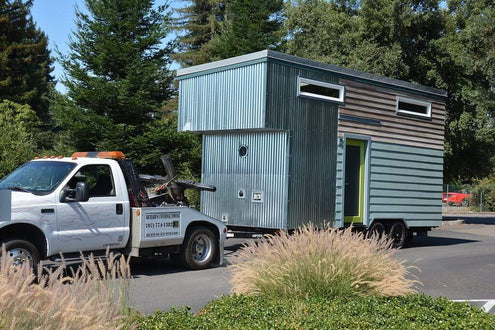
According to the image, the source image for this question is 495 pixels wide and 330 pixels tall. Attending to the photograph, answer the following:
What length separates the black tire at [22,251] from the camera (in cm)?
843

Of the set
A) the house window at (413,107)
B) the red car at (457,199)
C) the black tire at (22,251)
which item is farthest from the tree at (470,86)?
the black tire at (22,251)

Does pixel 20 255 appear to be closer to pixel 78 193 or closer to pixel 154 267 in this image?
pixel 78 193

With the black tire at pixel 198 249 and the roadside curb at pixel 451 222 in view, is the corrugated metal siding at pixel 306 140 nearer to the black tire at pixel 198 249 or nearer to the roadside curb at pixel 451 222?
the black tire at pixel 198 249

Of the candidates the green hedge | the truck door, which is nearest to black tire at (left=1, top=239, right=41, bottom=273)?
the truck door

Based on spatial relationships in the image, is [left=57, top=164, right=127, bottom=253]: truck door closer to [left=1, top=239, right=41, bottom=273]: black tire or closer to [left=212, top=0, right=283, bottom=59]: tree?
[left=1, top=239, right=41, bottom=273]: black tire

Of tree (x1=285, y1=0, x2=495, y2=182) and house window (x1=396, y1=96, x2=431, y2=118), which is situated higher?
tree (x1=285, y1=0, x2=495, y2=182)

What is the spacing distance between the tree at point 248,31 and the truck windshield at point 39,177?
16.3 m

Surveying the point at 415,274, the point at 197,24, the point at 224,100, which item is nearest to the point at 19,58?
the point at 197,24

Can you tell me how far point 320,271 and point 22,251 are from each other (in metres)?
4.63

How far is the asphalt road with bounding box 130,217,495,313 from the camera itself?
841cm

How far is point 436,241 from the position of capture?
1850 cm

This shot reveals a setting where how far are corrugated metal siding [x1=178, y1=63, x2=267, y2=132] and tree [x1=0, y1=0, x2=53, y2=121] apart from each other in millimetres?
27764

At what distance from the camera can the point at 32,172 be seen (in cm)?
972

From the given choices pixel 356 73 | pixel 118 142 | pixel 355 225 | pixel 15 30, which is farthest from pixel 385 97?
pixel 15 30
